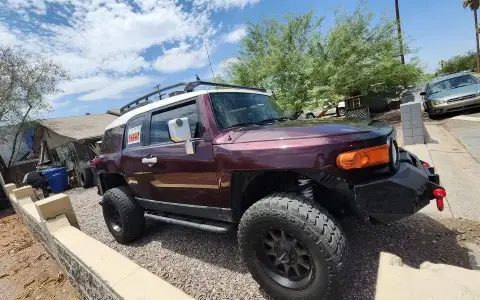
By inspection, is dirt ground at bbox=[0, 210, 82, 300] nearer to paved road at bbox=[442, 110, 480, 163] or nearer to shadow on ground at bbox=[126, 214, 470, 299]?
shadow on ground at bbox=[126, 214, 470, 299]

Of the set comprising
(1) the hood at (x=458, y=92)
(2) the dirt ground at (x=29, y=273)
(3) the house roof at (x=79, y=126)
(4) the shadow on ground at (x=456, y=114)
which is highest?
(3) the house roof at (x=79, y=126)

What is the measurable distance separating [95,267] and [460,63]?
53.5 m

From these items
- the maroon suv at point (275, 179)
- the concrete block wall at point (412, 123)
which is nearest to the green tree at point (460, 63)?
the concrete block wall at point (412, 123)

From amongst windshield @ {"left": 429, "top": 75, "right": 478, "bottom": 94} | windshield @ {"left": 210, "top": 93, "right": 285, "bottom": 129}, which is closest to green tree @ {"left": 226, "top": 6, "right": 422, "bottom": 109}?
windshield @ {"left": 429, "top": 75, "right": 478, "bottom": 94}

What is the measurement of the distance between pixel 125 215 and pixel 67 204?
3.75 feet

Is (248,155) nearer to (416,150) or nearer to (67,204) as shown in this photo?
(67,204)

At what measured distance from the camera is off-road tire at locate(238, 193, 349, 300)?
1.81 metres

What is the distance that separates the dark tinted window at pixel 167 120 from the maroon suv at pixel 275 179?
13 mm

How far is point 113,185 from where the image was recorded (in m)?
4.45

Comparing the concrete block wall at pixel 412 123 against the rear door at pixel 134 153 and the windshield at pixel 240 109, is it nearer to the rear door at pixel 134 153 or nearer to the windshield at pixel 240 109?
the windshield at pixel 240 109

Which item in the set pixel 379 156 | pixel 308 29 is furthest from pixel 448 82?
pixel 379 156

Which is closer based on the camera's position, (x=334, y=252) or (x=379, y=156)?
(x=334, y=252)

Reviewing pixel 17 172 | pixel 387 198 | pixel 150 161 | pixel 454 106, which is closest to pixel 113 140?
pixel 150 161

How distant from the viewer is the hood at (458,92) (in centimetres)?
922
